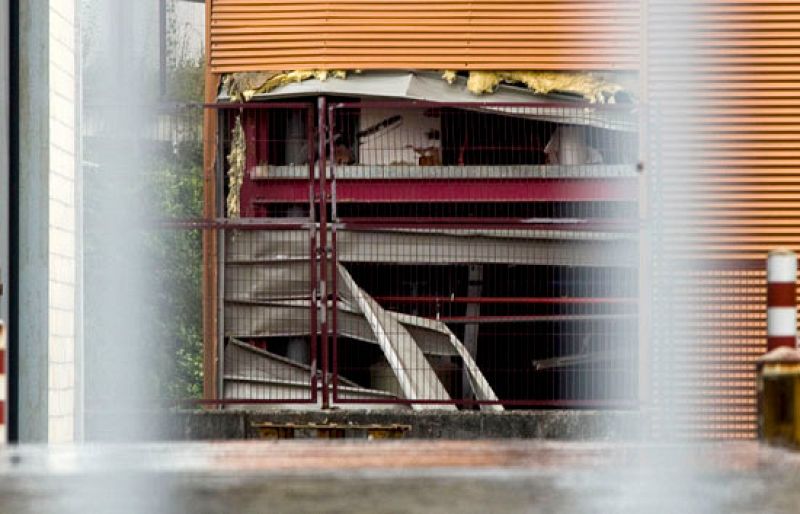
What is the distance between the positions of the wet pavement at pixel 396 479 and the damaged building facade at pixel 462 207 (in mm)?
7948

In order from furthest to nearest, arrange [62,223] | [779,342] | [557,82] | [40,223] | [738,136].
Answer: [557,82]
[738,136]
[62,223]
[40,223]
[779,342]

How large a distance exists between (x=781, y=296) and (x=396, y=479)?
16.1 ft

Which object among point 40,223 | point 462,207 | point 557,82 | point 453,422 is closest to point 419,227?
point 453,422

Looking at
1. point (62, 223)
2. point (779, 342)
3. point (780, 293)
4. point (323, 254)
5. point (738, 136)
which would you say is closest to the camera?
point (780, 293)

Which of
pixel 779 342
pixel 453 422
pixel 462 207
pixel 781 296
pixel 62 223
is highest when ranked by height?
pixel 462 207

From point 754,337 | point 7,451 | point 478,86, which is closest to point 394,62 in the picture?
point 478,86

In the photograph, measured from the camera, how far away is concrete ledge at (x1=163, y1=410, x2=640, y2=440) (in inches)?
477

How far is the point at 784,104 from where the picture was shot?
14.7 m

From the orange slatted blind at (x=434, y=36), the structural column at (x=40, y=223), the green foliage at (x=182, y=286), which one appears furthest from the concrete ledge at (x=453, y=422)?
the orange slatted blind at (x=434, y=36)

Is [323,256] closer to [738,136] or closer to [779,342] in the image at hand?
[738,136]

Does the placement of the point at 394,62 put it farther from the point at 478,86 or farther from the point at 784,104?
the point at 784,104

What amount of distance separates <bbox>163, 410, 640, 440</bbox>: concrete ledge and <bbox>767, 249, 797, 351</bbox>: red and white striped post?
3831mm

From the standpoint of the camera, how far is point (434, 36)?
49.8 feet

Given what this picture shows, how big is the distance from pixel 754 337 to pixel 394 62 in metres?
4.28
